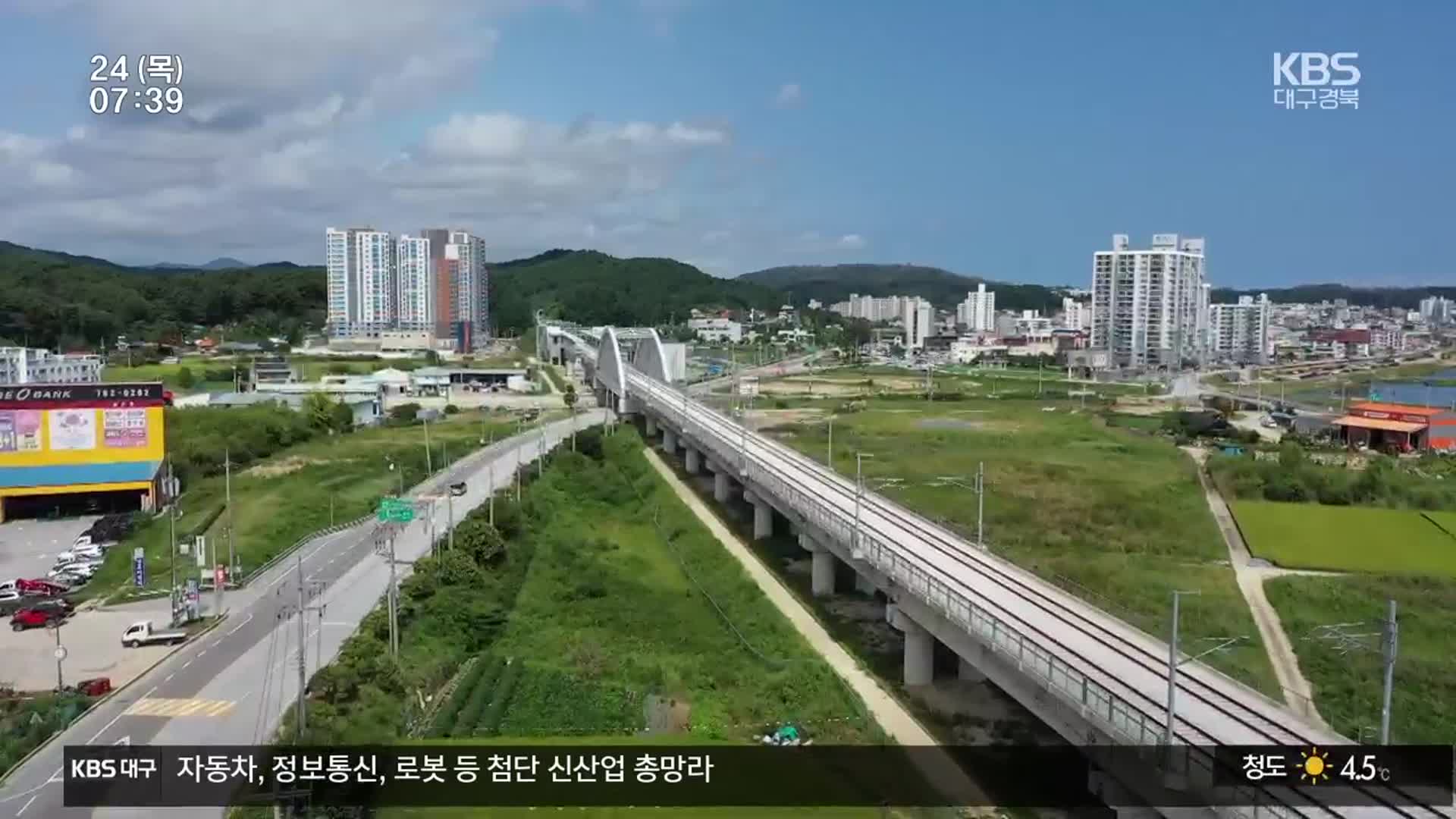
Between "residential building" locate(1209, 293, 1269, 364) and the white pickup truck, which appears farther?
"residential building" locate(1209, 293, 1269, 364)

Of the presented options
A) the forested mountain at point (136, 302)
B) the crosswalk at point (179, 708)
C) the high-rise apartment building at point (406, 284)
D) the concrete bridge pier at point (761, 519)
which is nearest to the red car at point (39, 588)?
the crosswalk at point (179, 708)

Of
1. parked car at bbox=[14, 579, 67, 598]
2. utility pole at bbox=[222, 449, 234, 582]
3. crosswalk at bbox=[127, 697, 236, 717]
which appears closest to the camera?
crosswalk at bbox=[127, 697, 236, 717]

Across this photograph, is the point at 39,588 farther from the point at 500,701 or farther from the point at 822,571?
the point at 822,571

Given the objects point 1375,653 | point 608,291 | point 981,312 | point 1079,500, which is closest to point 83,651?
point 1375,653

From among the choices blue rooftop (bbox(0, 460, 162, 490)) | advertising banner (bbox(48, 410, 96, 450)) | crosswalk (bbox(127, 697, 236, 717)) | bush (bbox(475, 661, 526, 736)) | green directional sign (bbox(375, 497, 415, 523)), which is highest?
advertising banner (bbox(48, 410, 96, 450))

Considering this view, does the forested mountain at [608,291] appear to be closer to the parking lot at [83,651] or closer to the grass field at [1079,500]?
the grass field at [1079,500]

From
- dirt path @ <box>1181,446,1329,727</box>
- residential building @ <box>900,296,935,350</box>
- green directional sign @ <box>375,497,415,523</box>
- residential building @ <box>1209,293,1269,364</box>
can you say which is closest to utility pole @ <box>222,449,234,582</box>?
green directional sign @ <box>375,497,415,523</box>

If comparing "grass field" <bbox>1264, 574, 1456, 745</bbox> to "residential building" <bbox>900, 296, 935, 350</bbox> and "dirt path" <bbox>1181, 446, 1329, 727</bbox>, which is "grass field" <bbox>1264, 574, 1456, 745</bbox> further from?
"residential building" <bbox>900, 296, 935, 350</bbox>
